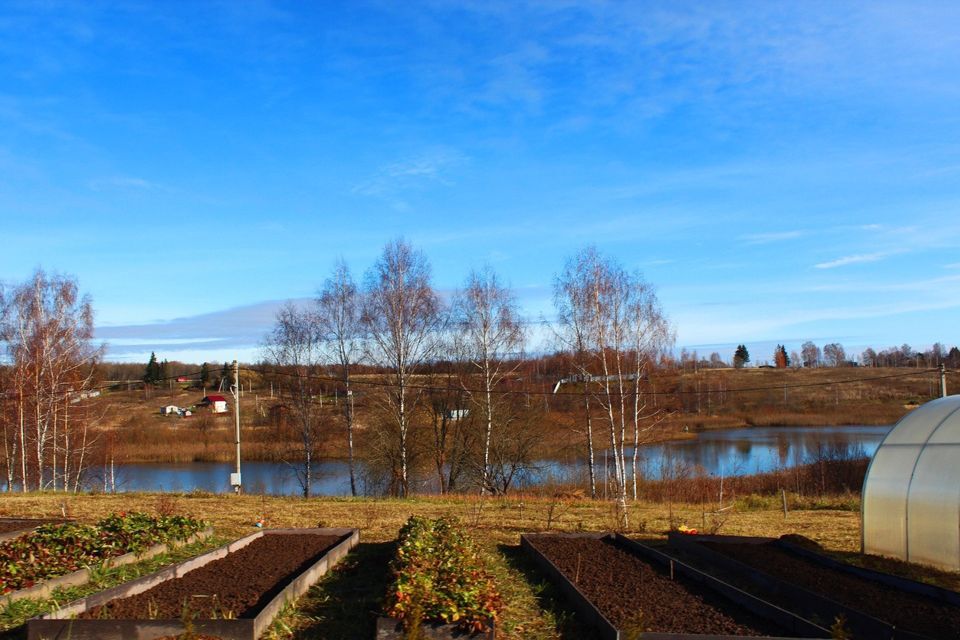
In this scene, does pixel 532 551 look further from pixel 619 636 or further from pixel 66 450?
pixel 66 450

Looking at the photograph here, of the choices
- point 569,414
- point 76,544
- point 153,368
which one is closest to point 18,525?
point 76,544

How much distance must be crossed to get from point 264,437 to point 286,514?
20112mm

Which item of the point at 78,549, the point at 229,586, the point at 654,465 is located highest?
the point at 78,549

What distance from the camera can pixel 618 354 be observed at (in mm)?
23031

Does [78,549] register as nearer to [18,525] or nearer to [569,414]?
[18,525]

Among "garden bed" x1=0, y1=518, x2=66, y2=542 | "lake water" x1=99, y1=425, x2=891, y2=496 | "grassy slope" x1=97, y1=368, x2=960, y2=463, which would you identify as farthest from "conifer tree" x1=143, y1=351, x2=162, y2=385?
"garden bed" x1=0, y1=518, x2=66, y2=542

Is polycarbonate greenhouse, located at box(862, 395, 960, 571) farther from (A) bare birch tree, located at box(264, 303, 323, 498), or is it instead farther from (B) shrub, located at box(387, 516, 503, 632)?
(A) bare birch tree, located at box(264, 303, 323, 498)

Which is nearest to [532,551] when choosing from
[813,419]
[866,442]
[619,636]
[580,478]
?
[619,636]

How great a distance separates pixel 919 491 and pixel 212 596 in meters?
7.71

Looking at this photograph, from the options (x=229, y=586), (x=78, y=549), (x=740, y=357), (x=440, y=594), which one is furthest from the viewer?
(x=740, y=357)

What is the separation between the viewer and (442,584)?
593 centimetres

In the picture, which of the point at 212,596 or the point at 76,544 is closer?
the point at 212,596

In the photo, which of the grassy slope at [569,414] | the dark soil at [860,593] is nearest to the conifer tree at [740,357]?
the grassy slope at [569,414]

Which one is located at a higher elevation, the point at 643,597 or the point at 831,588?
the point at 643,597
